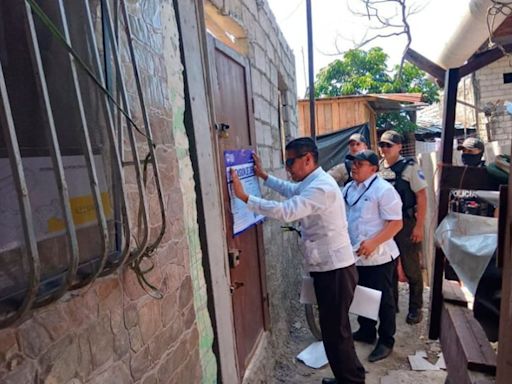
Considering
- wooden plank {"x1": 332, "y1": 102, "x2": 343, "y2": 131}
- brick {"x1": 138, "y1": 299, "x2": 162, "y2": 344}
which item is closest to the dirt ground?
brick {"x1": 138, "y1": 299, "x2": 162, "y2": 344}

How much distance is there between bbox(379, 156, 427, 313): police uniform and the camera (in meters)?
3.88

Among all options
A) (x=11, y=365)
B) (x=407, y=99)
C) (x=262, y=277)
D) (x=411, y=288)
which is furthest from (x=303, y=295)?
(x=407, y=99)

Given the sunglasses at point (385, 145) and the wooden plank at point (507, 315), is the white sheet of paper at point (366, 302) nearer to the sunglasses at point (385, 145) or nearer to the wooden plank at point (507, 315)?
the sunglasses at point (385, 145)

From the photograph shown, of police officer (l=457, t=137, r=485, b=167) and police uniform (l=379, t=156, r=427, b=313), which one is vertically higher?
police officer (l=457, t=137, r=485, b=167)

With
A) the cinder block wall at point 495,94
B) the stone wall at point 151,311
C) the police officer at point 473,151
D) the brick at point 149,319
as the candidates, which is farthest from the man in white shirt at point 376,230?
the cinder block wall at point 495,94

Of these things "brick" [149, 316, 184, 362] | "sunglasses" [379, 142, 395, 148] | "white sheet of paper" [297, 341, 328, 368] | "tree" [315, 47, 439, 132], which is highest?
"tree" [315, 47, 439, 132]

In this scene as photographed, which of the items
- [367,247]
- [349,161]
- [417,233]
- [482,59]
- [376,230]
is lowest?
[417,233]

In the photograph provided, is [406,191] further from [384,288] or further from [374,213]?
[384,288]

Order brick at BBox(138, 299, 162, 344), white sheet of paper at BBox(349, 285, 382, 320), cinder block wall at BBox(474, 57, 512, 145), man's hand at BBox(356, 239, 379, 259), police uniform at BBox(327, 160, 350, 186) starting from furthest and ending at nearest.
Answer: cinder block wall at BBox(474, 57, 512, 145)
police uniform at BBox(327, 160, 350, 186)
man's hand at BBox(356, 239, 379, 259)
white sheet of paper at BBox(349, 285, 382, 320)
brick at BBox(138, 299, 162, 344)

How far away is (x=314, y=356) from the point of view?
11.6ft

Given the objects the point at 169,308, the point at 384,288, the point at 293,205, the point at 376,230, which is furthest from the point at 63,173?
the point at 384,288

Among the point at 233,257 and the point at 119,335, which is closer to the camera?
the point at 119,335

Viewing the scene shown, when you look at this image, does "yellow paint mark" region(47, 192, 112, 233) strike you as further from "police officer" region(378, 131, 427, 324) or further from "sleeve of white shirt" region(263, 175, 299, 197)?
"police officer" region(378, 131, 427, 324)

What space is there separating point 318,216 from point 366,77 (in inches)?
522
